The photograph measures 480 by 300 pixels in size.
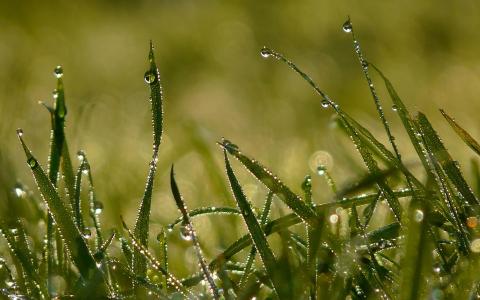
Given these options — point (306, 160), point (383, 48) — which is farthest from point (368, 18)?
point (306, 160)

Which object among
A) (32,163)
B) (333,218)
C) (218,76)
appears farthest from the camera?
(218,76)

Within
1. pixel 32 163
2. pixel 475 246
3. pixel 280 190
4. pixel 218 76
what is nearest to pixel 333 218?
pixel 280 190

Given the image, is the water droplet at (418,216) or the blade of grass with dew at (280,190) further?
the blade of grass with dew at (280,190)

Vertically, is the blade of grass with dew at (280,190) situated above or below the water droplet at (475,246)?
above

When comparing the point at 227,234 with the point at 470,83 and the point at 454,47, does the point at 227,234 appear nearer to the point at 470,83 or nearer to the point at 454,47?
the point at 470,83

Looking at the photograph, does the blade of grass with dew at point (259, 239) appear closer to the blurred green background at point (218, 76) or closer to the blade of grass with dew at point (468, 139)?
the blade of grass with dew at point (468, 139)

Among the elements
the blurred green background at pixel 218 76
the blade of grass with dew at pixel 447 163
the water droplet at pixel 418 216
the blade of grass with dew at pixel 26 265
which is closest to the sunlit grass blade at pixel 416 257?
the water droplet at pixel 418 216

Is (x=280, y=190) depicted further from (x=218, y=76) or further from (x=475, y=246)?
(x=218, y=76)
